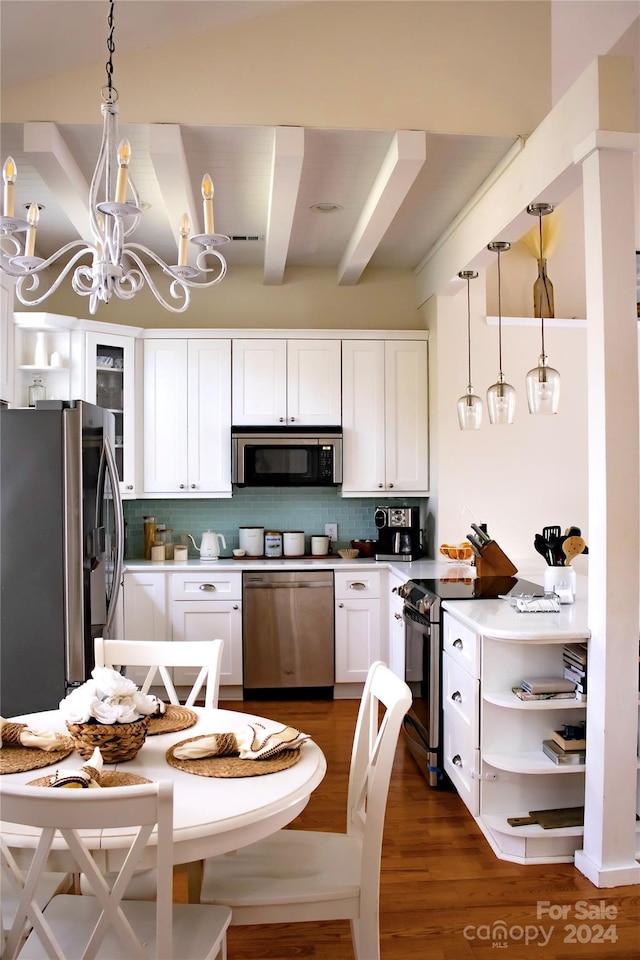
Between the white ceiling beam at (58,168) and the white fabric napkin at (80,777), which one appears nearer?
the white fabric napkin at (80,777)

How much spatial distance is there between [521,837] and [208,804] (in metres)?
1.58

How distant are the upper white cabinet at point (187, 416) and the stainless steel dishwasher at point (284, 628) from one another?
778mm

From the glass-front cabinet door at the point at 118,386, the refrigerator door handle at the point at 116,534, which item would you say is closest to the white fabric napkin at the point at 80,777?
the refrigerator door handle at the point at 116,534

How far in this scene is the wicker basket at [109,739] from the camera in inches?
75.8

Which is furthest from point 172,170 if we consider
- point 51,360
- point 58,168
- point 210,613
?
point 210,613

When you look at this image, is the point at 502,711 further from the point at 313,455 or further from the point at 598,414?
the point at 313,455

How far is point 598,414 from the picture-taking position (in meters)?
2.67

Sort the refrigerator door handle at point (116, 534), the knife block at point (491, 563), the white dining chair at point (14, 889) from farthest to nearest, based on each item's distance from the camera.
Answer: the knife block at point (491, 563) < the refrigerator door handle at point (116, 534) < the white dining chair at point (14, 889)

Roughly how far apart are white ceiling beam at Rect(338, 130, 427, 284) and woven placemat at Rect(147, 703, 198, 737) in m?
2.47

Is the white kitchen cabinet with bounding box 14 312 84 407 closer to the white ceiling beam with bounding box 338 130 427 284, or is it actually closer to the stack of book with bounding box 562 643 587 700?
the white ceiling beam with bounding box 338 130 427 284

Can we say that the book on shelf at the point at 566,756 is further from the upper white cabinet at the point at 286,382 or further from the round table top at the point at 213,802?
the upper white cabinet at the point at 286,382

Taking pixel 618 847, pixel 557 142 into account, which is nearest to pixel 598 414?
pixel 557 142

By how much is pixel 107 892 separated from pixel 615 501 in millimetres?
1968

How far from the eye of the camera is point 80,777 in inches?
66.8
